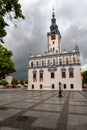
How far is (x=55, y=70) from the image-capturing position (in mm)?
49562

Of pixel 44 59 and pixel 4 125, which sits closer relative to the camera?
pixel 4 125

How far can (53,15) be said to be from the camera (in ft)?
221

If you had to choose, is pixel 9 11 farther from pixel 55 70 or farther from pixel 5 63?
pixel 55 70

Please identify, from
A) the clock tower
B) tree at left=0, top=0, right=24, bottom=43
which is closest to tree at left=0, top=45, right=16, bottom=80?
tree at left=0, top=0, right=24, bottom=43

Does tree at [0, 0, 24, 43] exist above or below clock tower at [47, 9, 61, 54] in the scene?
below

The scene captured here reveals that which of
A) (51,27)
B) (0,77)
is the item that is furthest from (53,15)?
(0,77)

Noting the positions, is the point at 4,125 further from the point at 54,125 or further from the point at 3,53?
the point at 3,53

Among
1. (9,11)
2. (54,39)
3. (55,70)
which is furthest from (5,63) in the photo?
(54,39)

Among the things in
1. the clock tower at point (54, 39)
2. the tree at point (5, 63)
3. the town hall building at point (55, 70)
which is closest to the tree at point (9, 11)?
the tree at point (5, 63)

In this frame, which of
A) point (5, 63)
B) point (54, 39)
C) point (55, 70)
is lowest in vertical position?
point (5, 63)

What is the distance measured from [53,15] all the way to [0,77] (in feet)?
206

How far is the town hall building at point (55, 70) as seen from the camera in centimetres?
4684

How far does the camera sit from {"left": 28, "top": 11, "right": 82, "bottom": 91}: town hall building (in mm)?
46844

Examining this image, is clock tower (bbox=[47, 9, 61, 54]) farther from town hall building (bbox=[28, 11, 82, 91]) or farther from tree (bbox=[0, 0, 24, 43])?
tree (bbox=[0, 0, 24, 43])
